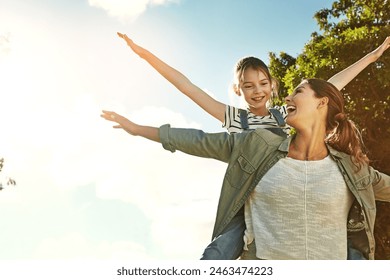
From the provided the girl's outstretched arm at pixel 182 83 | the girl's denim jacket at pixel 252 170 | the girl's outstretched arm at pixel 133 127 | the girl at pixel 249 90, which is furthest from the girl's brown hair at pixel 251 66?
the girl's outstretched arm at pixel 133 127

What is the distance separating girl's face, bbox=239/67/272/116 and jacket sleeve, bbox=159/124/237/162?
41.6 inches

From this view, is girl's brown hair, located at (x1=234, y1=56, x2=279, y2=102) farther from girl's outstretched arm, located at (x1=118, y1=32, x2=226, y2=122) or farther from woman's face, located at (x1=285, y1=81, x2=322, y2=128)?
woman's face, located at (x1=285, y1=81, x2=322, y2=128)

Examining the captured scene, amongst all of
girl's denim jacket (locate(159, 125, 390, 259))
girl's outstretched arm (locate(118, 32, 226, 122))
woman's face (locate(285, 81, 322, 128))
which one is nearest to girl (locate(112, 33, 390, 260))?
girl's outstretched arm (locate(118, 32, 226, 122))

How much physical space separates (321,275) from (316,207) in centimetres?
104

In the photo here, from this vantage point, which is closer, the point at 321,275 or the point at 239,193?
the point at 239,193

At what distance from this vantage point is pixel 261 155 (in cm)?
341

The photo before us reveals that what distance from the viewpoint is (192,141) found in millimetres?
3314

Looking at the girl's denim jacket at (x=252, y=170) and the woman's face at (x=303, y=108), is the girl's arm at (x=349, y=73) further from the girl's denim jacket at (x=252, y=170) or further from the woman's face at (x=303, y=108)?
the girl's denim jacket at (x=252, y=170)

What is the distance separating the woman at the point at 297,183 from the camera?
127 inches

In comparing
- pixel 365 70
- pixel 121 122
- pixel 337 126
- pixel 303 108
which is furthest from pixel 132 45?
pixel 365 70

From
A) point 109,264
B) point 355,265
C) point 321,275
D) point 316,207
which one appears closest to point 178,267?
point 109,264

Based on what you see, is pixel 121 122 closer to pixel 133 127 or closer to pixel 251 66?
pixel 133 127

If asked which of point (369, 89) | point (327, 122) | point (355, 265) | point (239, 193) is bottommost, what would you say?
point (355, 265)

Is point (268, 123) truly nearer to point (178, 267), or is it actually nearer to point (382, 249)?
point (178, 267)
